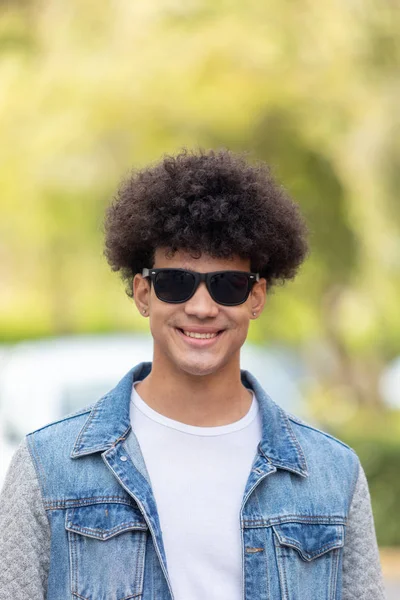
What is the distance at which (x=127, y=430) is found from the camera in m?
3.11

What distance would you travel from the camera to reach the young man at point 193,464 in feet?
9.61

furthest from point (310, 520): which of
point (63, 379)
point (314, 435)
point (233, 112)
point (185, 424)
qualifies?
point (233, 112)

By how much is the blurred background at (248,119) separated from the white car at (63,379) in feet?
5.74

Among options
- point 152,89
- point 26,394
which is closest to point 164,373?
point 26,394

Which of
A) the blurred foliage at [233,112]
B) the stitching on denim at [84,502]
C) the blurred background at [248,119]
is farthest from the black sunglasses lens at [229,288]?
the blurred foliage at [233,112]

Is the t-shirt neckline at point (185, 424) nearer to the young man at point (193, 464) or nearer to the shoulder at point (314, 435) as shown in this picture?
the young man at point (193, 464)

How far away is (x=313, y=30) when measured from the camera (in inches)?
415

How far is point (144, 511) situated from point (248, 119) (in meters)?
7.81

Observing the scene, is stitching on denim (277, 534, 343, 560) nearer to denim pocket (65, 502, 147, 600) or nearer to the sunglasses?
denim pocket (65, 502, 147, 600)

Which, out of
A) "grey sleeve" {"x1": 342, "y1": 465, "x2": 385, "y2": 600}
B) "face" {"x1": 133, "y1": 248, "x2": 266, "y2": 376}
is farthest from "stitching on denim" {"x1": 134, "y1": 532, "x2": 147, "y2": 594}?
"grey sleeve" {"x1": 342, "y1": 465, "x2": 385, "y2": 600}

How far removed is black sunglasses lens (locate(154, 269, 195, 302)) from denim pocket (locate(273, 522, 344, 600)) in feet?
2.24

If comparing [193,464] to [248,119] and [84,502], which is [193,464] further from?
[248,119]

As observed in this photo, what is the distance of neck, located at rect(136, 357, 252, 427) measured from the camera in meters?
3.14

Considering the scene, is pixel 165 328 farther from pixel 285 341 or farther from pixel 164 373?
pixel 285 341
